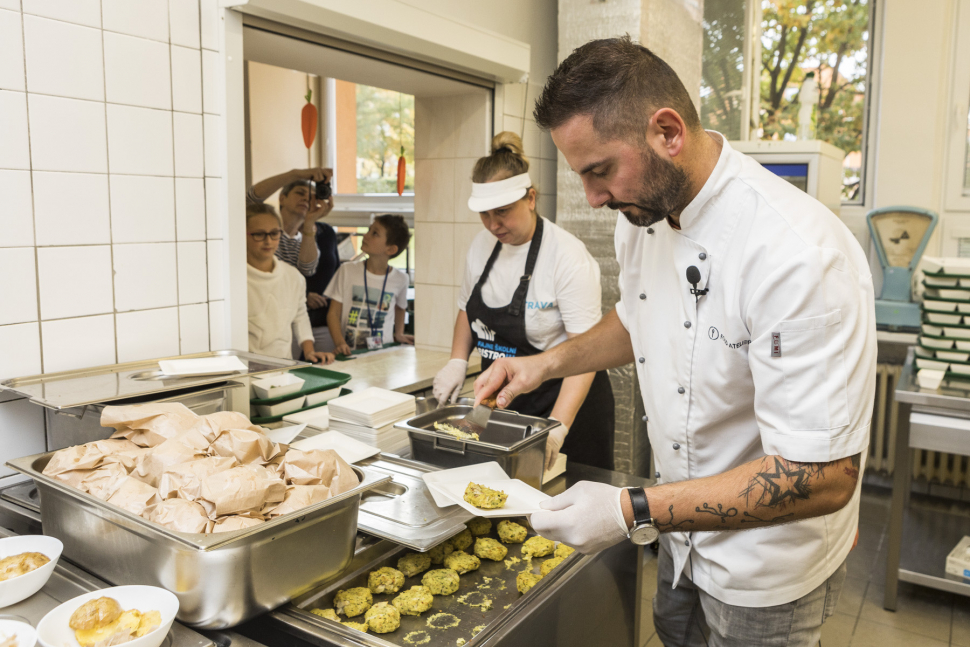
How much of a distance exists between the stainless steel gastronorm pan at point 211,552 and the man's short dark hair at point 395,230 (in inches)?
113

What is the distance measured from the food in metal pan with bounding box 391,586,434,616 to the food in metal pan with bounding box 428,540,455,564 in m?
0.14

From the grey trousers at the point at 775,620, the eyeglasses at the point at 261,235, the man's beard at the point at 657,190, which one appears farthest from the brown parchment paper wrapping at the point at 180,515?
the eyeglasses at the point at 261,235

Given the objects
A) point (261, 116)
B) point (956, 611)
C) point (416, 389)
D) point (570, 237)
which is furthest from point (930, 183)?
point (261, 116)

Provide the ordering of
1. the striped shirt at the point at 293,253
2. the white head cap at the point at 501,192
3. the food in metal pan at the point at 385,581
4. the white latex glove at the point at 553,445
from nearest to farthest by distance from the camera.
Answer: the food in metal pan at the point at 385,581, the white latex glove at the point at 553,445, the white head cap at the point at 501,192, the striped shirt at the point at 293,253

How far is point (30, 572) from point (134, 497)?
0.17 m

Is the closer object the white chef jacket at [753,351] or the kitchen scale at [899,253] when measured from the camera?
the white chef jacket at [753,351]

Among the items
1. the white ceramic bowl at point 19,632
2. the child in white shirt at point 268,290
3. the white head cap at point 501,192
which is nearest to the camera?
the white ceramic bowl at point 19,632

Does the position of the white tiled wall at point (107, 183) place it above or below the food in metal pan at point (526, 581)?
above

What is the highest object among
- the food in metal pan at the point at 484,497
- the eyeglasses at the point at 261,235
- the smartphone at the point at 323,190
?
the smartphone at the point at 323,190

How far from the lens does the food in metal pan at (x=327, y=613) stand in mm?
1147

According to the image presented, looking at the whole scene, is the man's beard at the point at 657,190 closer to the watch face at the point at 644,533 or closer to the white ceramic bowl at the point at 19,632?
the watch face at the point at 644,533

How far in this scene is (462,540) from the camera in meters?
1.44

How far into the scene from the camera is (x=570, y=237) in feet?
7.98

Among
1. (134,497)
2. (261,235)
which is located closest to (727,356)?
(134,497)
